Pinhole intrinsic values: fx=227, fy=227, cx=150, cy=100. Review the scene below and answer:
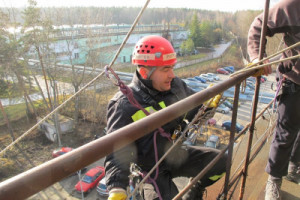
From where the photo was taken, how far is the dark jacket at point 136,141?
1478mm

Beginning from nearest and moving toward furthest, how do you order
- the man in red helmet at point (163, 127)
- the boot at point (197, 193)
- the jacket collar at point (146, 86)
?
the man in red helmet at point (163, 127)
the jacket collar at point (146, 86)
the boot at point (197, 193)

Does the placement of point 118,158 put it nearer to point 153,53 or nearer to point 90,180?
point 153,53

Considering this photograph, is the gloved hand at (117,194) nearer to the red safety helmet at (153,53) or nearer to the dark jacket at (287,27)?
the red safety helmet at (153,53)

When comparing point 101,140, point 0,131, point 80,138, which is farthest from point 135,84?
point 0,131

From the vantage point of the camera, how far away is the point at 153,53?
1886 mm

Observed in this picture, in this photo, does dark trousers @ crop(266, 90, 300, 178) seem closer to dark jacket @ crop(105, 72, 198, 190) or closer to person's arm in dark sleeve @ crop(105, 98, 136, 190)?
dark jacket @ crop(105, 72, 198, 190)

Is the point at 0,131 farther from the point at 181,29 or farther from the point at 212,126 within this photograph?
the point at 181,29

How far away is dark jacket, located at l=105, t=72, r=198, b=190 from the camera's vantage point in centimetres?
148

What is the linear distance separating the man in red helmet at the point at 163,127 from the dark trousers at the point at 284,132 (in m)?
0.39

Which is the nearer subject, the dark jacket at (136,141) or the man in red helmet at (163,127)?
the dark jacket at (136,141)

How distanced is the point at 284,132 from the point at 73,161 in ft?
5.61

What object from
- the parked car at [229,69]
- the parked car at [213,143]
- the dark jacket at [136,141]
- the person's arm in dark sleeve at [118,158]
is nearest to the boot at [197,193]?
the dark jacket at [136,141]

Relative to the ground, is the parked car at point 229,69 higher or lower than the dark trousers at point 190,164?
lower

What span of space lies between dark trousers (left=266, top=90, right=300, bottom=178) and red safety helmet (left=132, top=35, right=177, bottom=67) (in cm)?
94
